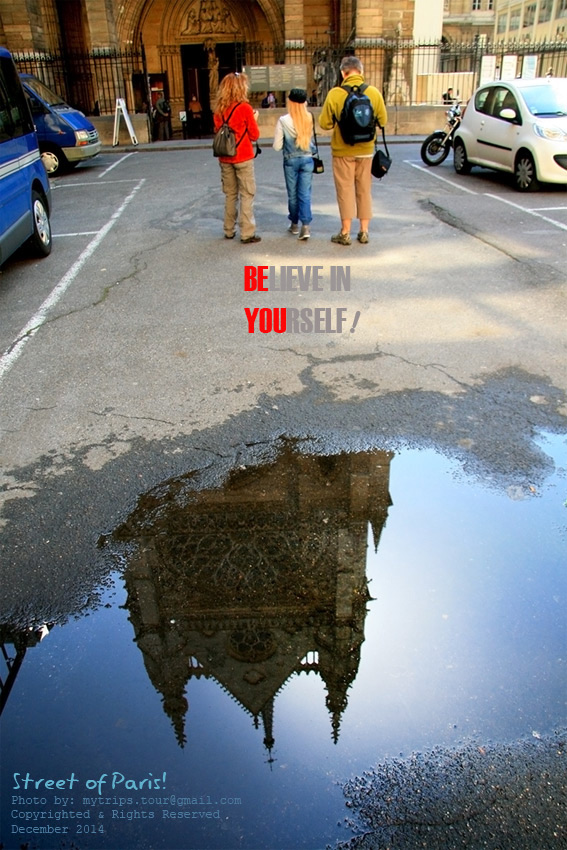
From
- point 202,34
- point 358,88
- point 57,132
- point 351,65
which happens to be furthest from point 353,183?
point 202,34

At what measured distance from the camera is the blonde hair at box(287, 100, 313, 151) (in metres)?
8.25

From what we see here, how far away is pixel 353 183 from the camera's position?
8578 millimetres

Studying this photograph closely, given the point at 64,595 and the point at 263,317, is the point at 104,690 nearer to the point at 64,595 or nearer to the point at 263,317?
the point at 64,595

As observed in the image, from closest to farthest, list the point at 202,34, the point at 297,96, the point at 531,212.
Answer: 1. the point at 297,96
2. the point at 531,212
3. the point at 202,34

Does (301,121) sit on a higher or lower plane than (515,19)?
lower

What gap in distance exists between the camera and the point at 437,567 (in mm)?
3336

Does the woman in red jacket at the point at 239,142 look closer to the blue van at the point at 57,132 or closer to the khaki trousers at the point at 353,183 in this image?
the khaki trousers at the point at 353,183

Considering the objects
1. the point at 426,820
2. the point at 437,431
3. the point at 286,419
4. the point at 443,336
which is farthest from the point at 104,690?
the point at 443,336

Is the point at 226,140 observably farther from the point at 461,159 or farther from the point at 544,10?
the point at 544,10

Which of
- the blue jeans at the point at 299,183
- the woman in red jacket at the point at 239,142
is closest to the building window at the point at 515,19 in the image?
the blue jeans at the point at 299,183

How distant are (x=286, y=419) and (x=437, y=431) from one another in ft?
3.38

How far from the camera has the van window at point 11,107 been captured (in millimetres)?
7762

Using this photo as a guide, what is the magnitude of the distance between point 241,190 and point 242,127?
2.59ft

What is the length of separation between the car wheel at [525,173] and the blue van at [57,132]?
10308 millimetres
